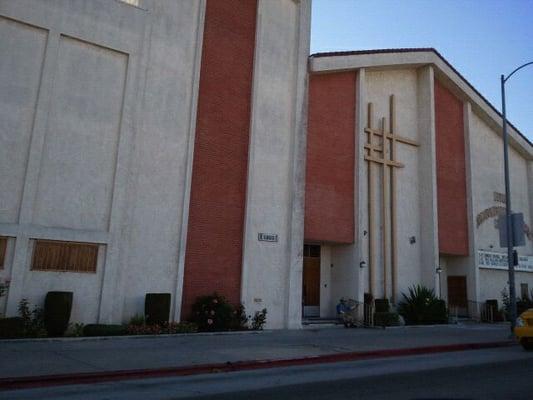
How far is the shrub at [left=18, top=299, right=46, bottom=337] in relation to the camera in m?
14.0

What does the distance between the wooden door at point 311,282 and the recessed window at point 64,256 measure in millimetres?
9974

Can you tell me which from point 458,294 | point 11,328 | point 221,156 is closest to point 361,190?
point 221,156

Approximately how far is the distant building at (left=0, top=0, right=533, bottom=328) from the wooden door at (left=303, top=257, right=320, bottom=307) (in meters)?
0.07

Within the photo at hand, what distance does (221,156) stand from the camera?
19.0 metres

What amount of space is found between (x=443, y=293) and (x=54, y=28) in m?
23.2

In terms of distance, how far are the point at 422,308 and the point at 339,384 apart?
1556 centimetres

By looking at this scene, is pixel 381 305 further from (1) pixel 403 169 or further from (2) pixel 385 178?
(1) pixel 403 169

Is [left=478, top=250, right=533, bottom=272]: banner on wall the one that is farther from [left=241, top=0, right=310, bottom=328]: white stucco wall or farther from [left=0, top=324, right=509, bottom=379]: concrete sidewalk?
[left=241, top=0, right=310, bottom=328]: white stucco wall

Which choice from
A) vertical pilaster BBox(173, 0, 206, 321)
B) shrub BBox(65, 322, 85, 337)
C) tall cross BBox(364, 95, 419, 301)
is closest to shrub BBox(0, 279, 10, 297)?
shrub BBox(65, 322, 85, 337)

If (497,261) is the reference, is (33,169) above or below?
above

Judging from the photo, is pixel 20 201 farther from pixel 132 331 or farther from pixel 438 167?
pixel 438 167

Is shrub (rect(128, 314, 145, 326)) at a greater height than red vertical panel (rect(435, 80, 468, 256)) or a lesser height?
lesser

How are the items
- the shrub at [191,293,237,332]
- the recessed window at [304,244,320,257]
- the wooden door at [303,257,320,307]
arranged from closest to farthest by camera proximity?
the shrub at [191,293,237,332] < the wooden door at [303,257,320,307] < the recessed window at [304,244,320,257]

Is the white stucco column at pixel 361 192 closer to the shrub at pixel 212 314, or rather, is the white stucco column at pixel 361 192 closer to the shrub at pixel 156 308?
the shrub at pixel 212 314
